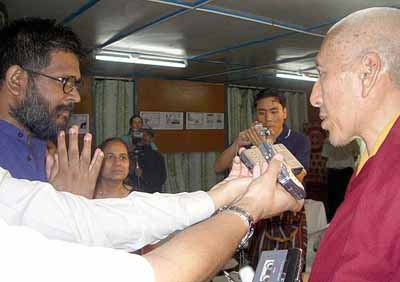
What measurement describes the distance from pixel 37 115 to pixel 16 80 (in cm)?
15

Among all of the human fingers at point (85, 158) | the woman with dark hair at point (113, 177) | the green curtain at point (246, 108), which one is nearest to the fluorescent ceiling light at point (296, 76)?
the green curtain at point (246, 108)

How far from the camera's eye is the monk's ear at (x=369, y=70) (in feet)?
3.40

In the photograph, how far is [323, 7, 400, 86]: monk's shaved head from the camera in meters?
1.03

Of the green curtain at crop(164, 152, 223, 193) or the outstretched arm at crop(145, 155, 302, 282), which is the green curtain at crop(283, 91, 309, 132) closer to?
the green curtain at crop(164, 152, 223, 193)

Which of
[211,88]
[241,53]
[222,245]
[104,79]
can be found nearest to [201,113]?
[211,88]

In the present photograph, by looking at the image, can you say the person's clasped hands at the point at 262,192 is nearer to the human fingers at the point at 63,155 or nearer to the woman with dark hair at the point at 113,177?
the human fingers at the point at 63,155

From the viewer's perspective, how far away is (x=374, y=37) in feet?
3.41

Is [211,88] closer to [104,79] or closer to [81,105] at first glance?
[104,79]

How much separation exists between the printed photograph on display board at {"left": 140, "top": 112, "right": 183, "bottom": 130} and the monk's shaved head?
396 cm

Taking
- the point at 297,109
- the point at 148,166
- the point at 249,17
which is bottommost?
the point at 148,166

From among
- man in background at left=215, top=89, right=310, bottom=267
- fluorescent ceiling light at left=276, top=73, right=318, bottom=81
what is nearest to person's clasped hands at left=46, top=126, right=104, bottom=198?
man in background at left=215, top=89, right=310, bottom=267

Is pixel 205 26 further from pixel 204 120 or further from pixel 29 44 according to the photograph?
pixel 204 120

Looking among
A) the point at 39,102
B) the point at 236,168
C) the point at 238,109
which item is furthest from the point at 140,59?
the point at 236,168

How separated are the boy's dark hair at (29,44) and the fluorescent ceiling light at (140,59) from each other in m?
2.09
